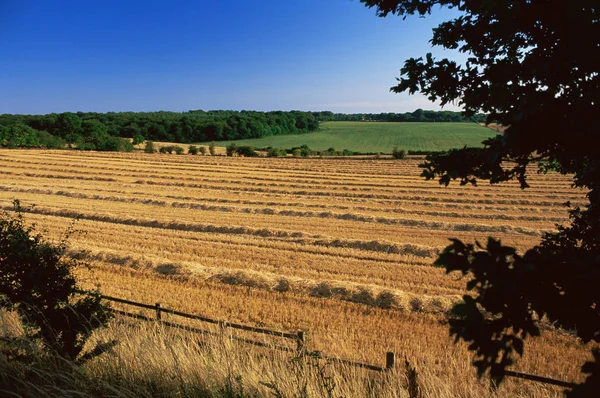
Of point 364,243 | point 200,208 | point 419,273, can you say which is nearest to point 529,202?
point 364,243

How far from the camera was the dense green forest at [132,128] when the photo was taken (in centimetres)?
8431

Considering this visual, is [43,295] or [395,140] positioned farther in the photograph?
[395,140]

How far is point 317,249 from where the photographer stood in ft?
56.1

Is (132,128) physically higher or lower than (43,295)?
higher

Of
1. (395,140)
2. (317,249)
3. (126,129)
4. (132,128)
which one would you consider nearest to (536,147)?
(317,249)

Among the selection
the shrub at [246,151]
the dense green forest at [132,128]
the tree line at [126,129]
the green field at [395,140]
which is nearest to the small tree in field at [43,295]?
the dense green forest at [132,128]

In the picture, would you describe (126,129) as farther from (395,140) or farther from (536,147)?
(536,147)

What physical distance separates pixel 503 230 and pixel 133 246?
17791mm

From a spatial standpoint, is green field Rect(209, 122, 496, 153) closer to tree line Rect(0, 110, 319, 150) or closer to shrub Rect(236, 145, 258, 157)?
tree line Rect(0, 110, 319, 150)

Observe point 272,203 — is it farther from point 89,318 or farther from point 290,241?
point 89,318

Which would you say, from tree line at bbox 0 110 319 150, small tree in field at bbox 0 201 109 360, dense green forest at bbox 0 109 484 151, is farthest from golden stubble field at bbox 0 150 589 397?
tree line at bbox 0 110 319 150

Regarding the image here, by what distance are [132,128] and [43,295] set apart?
122m

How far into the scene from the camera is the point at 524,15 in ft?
7.75

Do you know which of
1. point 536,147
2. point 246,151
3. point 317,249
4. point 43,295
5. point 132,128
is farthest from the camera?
point 132,128
